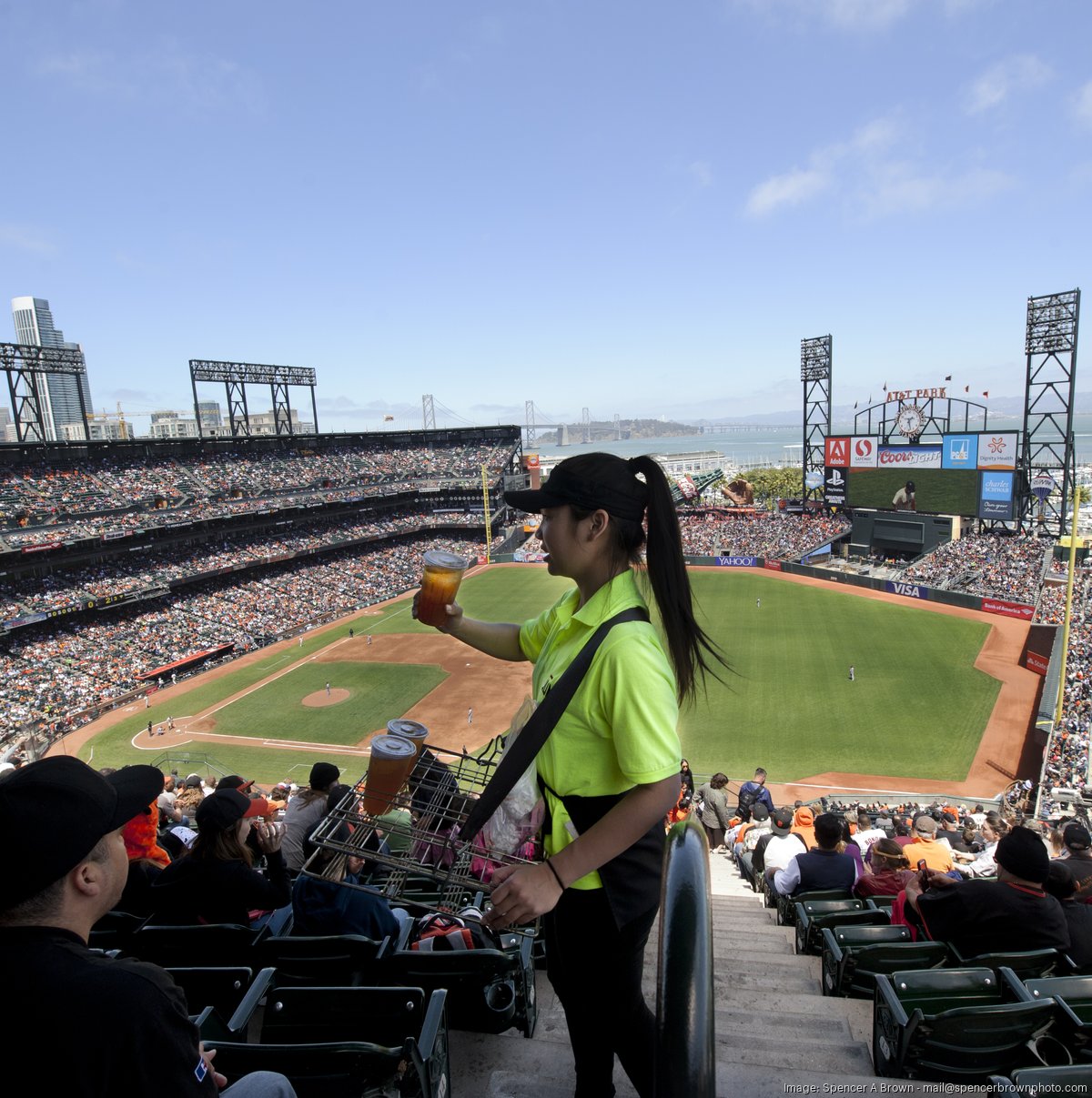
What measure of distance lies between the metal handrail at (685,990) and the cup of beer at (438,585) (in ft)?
6.28

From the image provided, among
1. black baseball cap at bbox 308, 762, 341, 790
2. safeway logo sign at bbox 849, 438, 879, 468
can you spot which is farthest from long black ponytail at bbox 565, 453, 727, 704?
safeway logo sign at bbox 849, 438, 879, 468

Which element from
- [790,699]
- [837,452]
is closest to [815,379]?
[837,452]

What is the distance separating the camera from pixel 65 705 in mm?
26938

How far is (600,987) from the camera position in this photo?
249 centimetres

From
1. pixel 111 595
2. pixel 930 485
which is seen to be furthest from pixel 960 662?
pixel 111 595

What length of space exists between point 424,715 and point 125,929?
71.1ft

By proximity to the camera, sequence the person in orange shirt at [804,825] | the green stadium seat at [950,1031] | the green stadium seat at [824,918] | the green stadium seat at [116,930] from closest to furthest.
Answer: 1. the green stadium seat at [950,1031]
2. the green stadium seat at [116,930]
3. the green stadium seat at [824,918]
4. the person in orange shirt at [804,825]

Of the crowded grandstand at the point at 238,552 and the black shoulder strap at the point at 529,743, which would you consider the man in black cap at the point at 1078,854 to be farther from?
the crowded grandstand at the point at 238,552

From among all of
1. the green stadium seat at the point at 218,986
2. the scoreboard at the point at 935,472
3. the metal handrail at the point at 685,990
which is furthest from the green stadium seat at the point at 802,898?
the scoreboard at the point at 935,472

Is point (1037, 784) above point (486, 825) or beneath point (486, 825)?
beneath

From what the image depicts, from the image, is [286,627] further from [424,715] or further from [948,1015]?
[948,1015]

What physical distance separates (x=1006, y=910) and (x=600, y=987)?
2565mm

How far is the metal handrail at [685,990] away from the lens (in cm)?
140

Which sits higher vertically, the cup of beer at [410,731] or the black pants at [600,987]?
the cup of beer at [410,731]
